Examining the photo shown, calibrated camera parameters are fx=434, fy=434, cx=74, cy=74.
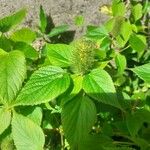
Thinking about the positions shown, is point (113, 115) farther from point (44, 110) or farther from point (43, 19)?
point (43, 19)

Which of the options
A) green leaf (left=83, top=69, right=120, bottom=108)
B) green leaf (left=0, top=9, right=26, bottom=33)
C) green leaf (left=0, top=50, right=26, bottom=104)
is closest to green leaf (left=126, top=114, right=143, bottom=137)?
green leaf (left=83, top=69, right=120, bottom=108)

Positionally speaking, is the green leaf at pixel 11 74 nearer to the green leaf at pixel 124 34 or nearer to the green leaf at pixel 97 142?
the green leaf at pixel 97 142

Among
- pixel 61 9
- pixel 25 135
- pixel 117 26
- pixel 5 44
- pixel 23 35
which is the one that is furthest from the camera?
pixel 61 9

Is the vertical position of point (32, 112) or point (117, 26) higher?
point (117, 26)

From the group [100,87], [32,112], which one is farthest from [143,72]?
[32,112]

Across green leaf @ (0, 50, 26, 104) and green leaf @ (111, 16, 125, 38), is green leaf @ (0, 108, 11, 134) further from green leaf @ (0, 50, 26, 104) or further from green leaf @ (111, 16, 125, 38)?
green leaf @ (111, 16, 125, 38)

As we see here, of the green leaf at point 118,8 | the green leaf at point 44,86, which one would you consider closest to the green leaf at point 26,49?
the green leaf at point 44,86

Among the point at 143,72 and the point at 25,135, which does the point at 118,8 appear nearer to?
the point at 143,72

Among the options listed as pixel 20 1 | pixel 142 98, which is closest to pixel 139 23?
pixel 142 98
